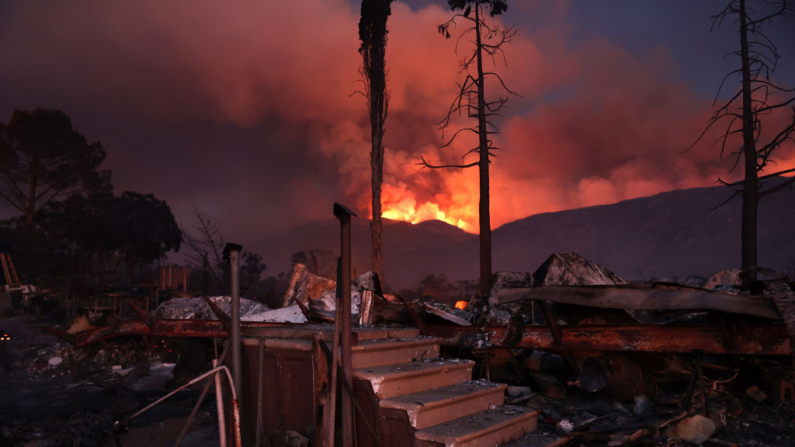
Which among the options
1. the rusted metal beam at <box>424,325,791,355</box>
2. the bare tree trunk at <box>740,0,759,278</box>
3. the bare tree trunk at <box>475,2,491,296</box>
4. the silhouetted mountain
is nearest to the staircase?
the rusted metal beam at <box>424,325,791,355</box>

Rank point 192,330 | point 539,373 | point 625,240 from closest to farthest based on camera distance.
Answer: point 539,373, point 192,330, point 625,240

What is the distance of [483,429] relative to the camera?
362 cm

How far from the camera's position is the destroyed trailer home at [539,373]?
385 centimetres

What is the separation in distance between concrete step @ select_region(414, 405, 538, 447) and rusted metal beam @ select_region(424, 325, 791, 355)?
3.16ft

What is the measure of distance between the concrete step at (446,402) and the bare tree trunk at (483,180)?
779cm

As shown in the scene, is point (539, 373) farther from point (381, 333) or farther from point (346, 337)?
point (346, 337)

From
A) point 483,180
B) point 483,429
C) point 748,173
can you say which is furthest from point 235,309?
point 748,173

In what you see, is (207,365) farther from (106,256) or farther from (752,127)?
(106,256)


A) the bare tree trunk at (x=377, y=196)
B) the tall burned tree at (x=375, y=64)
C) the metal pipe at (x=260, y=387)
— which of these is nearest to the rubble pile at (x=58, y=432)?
the metal pipe at (x=260, y=387)

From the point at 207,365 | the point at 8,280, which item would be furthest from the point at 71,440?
the point at 8,280

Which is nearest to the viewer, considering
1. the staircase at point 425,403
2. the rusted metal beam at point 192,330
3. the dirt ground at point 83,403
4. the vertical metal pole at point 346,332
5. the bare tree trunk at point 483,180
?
the staircase at point 425,403

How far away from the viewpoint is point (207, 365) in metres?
7.93

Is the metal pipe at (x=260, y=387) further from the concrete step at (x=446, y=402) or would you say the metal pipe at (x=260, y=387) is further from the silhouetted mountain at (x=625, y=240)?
the silhouetted mountain at (x=625, y=240)

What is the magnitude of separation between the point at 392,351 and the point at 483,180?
9056 mm
